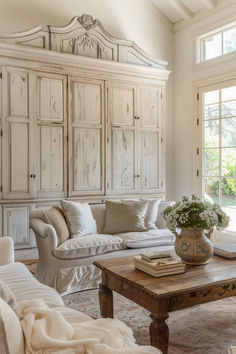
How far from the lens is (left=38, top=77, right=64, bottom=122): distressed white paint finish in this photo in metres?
4.12

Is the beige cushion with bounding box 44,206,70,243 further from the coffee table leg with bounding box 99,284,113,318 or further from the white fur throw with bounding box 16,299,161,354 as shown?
the white fur throw with bounding box 16,299,161,354

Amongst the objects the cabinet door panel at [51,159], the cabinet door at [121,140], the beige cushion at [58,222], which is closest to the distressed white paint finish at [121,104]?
the cabinet door at [121,140]

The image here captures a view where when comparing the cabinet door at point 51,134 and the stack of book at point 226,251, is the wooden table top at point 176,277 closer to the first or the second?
the stack of book at point 226,251

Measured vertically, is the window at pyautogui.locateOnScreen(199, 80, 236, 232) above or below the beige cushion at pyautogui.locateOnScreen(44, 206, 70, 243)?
above

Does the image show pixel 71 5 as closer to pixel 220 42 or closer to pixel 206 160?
pixel 220 42

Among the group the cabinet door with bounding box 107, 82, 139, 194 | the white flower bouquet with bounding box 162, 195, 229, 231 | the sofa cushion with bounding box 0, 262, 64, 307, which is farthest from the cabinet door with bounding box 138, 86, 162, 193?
the sofa cushion with bounding box 0, 262, 64, 307

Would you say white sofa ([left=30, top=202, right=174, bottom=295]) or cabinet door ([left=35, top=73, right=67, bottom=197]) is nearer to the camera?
white sofa ([left=30, top=202, right=174, bottom=295])

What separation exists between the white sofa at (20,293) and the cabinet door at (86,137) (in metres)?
2.10

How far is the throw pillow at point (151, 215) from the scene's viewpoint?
3.74m

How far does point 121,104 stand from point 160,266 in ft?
9.97

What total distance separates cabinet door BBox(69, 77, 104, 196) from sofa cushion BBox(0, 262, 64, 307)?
2252mm

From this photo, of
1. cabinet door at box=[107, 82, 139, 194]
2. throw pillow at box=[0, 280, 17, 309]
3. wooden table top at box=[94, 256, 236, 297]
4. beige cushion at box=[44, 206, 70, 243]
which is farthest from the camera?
cabinet door at box=[107, 82, 139, 194]

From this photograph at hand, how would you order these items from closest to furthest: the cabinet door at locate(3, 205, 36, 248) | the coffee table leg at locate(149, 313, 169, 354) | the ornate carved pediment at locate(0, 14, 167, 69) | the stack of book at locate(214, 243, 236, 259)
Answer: the coffee table leg at locate(149, 313, 169, 354) < the stack of book at locate(214, 243, 236, 259) < the cabinet door at locate(3, 205, 36, 248) < the ornate carved pediment at locate(0, 14, 167, 69)

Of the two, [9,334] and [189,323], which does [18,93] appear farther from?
[9,334]
